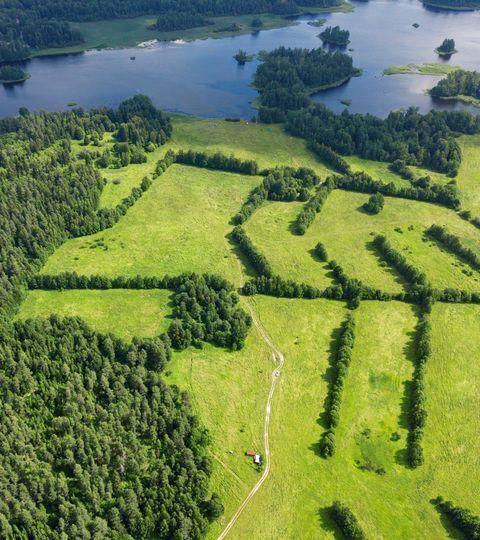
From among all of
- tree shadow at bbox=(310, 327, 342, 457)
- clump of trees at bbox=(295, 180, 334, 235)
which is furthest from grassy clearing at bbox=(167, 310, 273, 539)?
clump of trees at bbox=(295, 180, 334, 235)

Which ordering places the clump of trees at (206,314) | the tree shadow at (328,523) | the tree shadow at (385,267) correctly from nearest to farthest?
the tree shadow at (328,523) → the clump of trees at (206,314) → the tree shadow at (385,267)

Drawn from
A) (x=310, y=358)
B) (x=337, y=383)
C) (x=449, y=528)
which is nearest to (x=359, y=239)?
(x=310, y=358)

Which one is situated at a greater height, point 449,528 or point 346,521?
point 346,521

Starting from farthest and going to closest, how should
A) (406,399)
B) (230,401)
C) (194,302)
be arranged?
(194,302)
(406,399)
(230,401)

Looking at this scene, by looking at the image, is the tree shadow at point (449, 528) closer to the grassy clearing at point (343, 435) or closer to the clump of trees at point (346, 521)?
the grassy clearing at point (343, 435)

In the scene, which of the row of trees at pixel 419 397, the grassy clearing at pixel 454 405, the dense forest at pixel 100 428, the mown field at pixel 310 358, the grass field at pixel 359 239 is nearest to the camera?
the dense forest at pixel 100 428

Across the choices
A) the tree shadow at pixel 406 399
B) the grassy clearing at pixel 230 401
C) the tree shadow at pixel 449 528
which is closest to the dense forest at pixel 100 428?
the grassy clearing at pixel 230 401

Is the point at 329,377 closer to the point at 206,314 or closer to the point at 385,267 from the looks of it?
the point at 206,314
